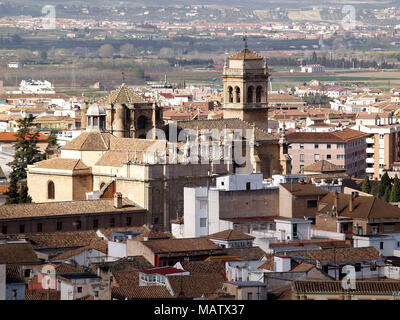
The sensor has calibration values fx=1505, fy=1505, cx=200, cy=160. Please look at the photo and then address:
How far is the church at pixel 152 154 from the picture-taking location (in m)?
41.2

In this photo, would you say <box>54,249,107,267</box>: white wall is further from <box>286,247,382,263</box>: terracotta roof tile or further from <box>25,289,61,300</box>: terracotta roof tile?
<box>25,289,61,300</box>: terracotta roof tile

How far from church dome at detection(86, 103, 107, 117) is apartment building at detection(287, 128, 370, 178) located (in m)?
19.0

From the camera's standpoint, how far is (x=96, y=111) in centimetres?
4553

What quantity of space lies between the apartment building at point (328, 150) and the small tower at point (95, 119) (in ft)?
63.3

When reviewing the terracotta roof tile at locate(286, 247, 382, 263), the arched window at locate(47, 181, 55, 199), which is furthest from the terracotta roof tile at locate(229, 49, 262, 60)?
the terracotta roof tile at locate(286, 247, 382, 263)

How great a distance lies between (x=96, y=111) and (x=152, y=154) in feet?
14.5

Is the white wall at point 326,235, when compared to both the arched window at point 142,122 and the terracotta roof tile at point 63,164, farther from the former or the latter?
the arched window at point 142,122

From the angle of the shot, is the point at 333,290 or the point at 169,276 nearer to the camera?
the point at 333,290

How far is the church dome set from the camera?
4541 cm

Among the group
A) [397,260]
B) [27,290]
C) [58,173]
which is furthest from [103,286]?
[58,173]

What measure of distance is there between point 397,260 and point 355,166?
122 ft

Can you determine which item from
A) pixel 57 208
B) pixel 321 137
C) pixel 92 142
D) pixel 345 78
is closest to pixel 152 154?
pixel 92 142

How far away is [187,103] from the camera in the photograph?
377 ft
